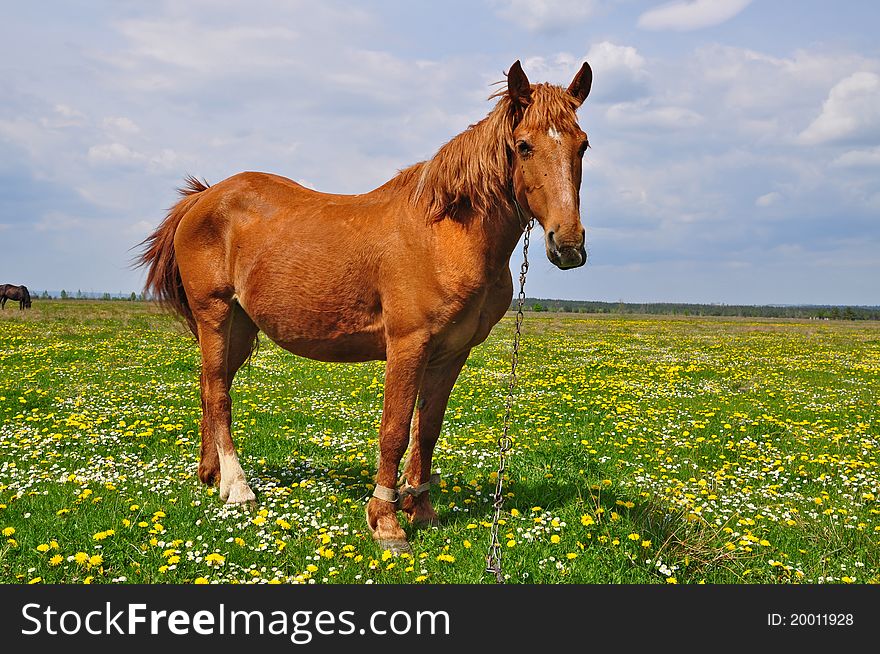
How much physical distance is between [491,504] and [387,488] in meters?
1.42

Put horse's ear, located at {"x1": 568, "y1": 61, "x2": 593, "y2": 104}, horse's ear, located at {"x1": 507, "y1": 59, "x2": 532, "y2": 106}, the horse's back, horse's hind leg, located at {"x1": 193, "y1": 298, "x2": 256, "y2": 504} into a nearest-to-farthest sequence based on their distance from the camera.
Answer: horse's ear, located at {"x1": 507, "y1": 59, "x2": 532, "y2": 106} → horse's ear, located at {"x1": 568, "y1": 61, "x2": 593, "y2": 104} → the horse's back → horse's hind leg, located at {"x1": 193, "y1": 298, "x2": 256, "y2": 504}

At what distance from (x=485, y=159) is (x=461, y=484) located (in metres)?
3.77

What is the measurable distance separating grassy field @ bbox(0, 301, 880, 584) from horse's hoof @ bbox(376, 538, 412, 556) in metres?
0.10

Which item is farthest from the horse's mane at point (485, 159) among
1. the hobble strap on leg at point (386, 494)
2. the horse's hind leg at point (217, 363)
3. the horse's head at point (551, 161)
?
the horse's hind leg at point (217, 363)

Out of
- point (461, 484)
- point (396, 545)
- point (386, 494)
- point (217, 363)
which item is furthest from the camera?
point (461, 484)

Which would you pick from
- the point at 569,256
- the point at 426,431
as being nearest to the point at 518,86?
the point at 569,256

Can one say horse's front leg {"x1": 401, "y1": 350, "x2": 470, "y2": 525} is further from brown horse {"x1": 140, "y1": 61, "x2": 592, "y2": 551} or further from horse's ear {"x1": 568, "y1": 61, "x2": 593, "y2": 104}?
horse's ear {"x1": 568, "y1": 61, "x2": 593, "y2": 104}

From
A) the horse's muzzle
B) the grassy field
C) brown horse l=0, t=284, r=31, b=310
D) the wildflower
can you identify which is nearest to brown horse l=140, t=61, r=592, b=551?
the horse's muzzle

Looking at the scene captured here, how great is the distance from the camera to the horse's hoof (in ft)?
→ 16.0

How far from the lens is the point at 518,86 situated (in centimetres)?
435

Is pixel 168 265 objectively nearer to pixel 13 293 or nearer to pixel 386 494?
pixel 386 494

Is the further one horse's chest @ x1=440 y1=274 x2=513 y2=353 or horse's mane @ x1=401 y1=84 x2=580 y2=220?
horse's chest @ x1=440 y1=274 x2=513 y2=353

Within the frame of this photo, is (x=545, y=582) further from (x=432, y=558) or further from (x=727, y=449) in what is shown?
(x=727, y=449)

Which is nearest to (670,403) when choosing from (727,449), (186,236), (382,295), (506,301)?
(727,449)
